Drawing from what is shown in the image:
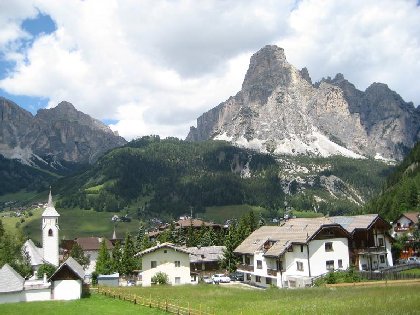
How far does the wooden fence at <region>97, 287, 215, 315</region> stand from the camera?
1620 inches

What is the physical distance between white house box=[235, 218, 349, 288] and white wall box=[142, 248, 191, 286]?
43.4ft

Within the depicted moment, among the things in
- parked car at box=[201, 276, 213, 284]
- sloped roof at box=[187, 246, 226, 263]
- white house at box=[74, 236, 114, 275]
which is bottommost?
parked car at box=[201, 276, 213, 284]

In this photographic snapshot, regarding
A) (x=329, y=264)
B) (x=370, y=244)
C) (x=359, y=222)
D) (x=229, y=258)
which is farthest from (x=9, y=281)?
(x=370, y=244)

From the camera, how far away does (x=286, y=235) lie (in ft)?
249

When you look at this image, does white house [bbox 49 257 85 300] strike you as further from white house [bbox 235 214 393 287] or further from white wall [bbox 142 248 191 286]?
white house [bbox 235 214 393 287]

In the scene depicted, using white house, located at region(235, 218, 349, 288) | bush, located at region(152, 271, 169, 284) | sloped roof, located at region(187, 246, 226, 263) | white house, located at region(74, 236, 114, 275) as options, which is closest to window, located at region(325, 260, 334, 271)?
white house, located at region(235, 218, 349, 288)

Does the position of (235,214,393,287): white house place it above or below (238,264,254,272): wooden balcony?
above

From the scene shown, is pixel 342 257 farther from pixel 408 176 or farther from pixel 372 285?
pixel 408 176

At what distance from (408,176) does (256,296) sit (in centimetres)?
12194

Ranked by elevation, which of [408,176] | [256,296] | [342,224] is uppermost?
[408,176]

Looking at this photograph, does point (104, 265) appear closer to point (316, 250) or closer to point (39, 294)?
point (39, 294)

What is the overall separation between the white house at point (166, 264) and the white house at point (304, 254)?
13342 millimetres

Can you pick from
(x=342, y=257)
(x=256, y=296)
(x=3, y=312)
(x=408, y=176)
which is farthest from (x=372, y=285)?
(x=408, y=176)

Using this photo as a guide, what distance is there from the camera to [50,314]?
154ft
